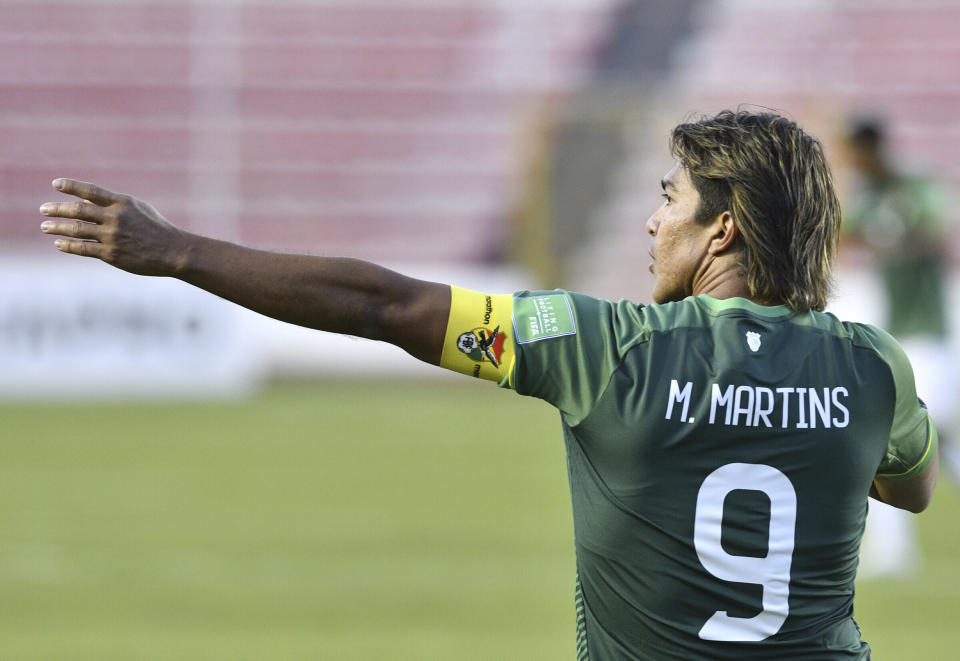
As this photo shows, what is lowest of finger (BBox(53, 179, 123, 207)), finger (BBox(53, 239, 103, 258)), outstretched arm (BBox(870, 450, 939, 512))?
outstretched arm (BBox(870, 450, 939, 512))

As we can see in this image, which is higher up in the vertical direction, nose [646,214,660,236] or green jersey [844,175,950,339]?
green jersey [844,175,950,339]

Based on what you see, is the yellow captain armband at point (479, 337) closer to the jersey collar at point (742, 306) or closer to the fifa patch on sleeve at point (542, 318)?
the fifa patch on sleeve at point (542, 318)

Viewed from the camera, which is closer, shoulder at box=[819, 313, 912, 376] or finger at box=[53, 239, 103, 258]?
finger at box=[53, 239, 103, 258]

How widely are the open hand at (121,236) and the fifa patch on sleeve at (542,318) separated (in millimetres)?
572

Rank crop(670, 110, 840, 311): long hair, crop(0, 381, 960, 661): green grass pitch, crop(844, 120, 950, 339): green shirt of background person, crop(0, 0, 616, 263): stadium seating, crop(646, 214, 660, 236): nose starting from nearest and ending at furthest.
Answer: crop(670, 110, 840, 311): long hair < crop(646, 214, 660, 236): nose < crop(0, 381, 960, 661): green grass pitch < crop(844, 120, 950, 339): green shirt of background person < crop(0, 0, 616, 263): stadium seating

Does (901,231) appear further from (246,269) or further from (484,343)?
(246,269)

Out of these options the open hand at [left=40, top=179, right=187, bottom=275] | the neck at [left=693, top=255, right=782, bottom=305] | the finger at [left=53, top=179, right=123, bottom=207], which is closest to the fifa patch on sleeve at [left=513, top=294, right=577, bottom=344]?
the neck at [left=693, top=255, right=782, bottom=305]

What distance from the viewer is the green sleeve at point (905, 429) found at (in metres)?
2.55

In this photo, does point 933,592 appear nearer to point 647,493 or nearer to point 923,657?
point 923,657

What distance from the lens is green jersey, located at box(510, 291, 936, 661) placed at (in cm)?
243

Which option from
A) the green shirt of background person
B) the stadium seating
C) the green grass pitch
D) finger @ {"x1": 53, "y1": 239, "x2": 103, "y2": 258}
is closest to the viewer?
finger @ {"x1": 53, "y1": 239, "x2": 103, "y2": 258}

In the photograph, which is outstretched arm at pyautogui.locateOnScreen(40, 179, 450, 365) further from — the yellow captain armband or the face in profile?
the face in profile

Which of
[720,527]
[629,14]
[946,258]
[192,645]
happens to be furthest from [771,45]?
[720,527]

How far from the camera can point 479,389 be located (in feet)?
Answer: 58.2
